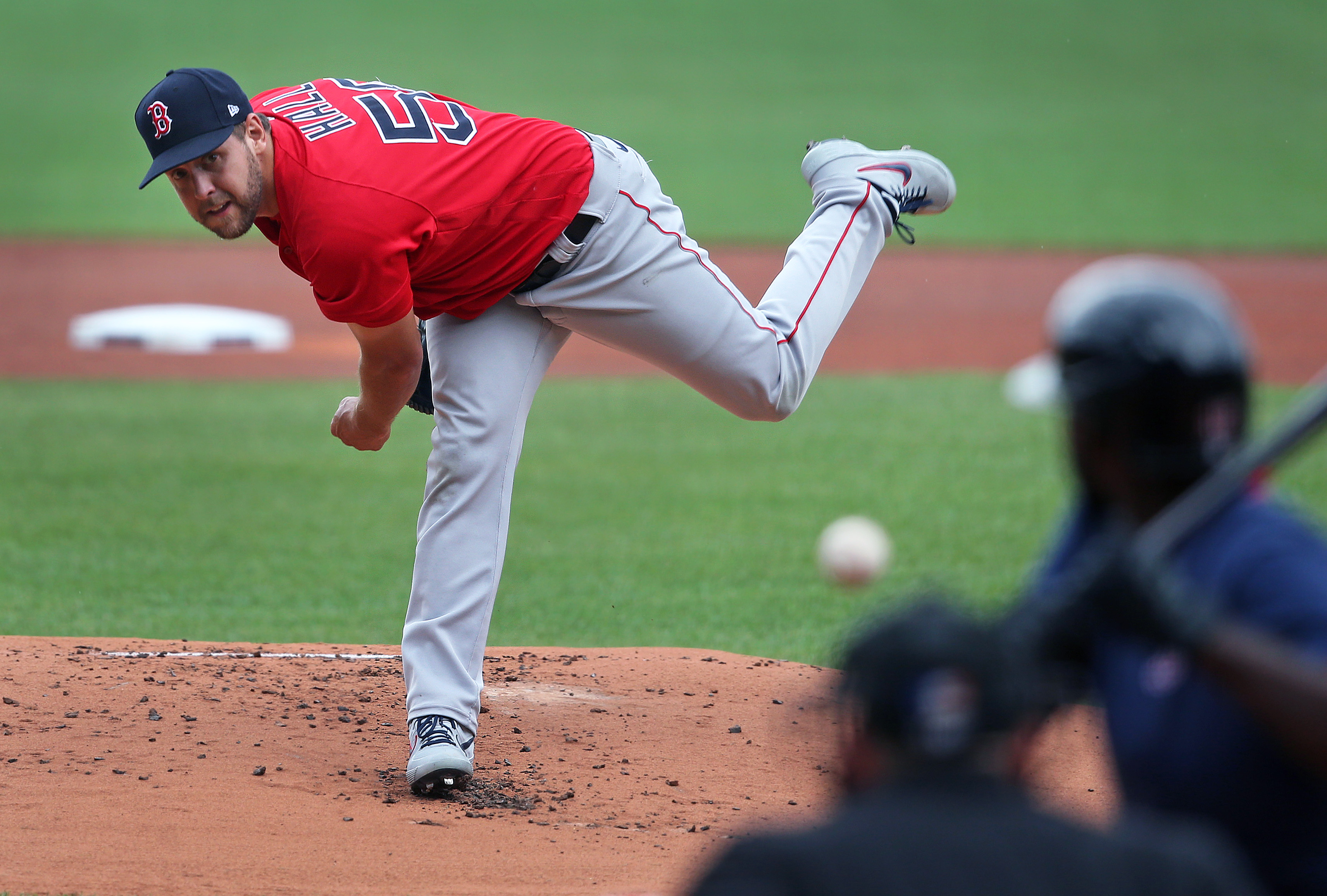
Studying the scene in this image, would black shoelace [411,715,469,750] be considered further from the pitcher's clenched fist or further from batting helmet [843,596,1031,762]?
batting helmet [843,596,1031,762]

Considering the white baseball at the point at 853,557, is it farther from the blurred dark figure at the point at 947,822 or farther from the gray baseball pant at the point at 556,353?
the blurred dark figure at the point at 947,822

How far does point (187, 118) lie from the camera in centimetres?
379

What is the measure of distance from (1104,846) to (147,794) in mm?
3152

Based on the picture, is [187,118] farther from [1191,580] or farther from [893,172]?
[1191,580]

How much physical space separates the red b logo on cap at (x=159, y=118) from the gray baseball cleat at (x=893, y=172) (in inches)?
82.3

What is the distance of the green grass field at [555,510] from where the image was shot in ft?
21.5

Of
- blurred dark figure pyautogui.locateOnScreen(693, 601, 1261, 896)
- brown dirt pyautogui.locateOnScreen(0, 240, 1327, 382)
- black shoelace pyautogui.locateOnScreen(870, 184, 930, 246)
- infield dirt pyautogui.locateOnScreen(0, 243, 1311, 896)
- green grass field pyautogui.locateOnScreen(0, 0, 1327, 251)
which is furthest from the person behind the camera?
green grass field pyautogui.locateOnScreen(0, 0, 1327, 251)

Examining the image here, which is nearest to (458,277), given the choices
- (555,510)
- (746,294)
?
(555,510)

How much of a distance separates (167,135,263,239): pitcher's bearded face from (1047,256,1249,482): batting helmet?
2556 millimetres

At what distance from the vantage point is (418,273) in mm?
4008

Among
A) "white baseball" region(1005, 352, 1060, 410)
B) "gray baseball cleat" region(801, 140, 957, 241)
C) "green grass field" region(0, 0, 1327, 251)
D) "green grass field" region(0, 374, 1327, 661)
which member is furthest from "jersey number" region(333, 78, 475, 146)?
"green grass field" region(0, 0, 1327, 251)

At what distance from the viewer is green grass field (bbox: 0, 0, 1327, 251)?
21094 mm

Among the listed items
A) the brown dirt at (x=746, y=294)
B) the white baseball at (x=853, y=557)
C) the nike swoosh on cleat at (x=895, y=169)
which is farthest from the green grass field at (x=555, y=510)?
the nike swoosh on cleat at (x=895, y=169)

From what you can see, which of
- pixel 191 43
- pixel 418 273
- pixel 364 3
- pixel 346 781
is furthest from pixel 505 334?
pixel 364 3
